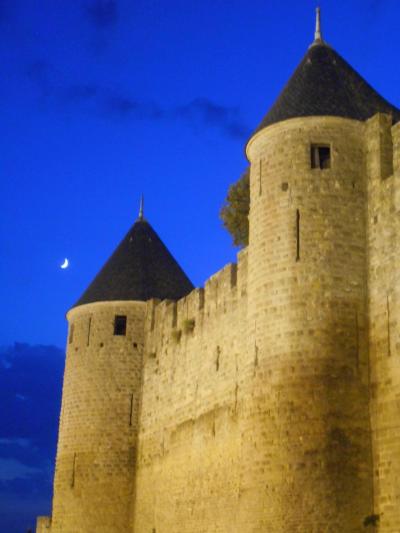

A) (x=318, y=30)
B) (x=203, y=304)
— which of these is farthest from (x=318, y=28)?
(x=203, y=304)

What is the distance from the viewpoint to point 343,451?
16.9 m

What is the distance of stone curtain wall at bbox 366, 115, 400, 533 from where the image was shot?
53.6 feet

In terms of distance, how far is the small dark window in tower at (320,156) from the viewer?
63.1 ft

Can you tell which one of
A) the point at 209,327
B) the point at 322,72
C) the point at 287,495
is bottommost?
the point at 287,495

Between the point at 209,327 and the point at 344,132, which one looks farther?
the point at 209,327

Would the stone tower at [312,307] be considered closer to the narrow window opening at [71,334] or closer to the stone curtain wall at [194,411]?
the stone curtain wall at [194,411]

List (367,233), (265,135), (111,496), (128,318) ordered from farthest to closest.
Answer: (128,318) → (111,496) → (265,135) → (367,233)

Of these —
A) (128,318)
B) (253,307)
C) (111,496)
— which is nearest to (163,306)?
(128,318)

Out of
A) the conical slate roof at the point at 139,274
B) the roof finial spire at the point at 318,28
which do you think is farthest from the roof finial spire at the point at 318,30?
the conical slate roof at the point at 139,274

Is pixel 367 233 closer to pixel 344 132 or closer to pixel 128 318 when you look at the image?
pixel 344 132

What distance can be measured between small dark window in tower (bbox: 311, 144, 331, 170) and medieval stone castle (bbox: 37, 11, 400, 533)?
0.03 meters

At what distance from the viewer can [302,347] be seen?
17.8m

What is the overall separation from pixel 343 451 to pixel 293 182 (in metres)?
5.57

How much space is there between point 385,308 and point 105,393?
42.8 feet
